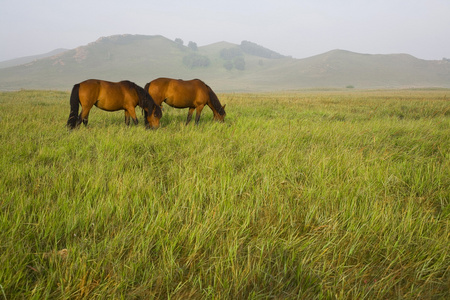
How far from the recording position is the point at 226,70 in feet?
494

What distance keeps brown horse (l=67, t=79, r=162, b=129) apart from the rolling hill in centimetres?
8132

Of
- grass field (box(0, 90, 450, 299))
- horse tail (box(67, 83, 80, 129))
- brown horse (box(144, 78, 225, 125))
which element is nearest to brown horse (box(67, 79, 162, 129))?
horse tail (box(67, 83, 80, 129))

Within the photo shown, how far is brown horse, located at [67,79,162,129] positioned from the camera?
197 inches

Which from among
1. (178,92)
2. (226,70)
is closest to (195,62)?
(226,70)

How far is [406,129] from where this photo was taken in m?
5.41

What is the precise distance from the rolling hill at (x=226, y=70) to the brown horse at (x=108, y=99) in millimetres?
81323

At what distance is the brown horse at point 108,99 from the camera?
499cm

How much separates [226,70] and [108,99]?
510 feet

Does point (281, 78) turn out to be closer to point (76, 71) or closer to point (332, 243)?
point (76, 71)

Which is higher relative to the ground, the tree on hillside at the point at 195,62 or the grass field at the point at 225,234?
the tree on hillside at the point at 195,62

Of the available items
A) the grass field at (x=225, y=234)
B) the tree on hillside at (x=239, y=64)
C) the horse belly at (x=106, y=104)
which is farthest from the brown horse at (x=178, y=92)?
the tree on hillside at (x=239, y=64)

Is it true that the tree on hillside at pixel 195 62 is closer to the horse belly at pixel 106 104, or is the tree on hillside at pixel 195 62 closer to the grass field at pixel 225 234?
the horse belly at pixel 106 104

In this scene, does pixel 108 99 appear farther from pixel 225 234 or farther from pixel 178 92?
pixel 225 234

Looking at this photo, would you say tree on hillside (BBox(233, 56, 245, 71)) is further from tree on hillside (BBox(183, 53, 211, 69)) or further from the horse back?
the horse back
